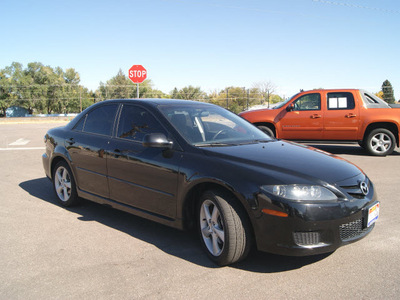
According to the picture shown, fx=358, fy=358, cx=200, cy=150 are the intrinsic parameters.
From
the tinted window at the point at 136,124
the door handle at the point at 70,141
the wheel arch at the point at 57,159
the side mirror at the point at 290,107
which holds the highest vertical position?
the side mirror at the point at 290,107

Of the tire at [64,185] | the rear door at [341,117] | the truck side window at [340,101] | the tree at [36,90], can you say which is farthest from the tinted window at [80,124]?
the tree at [36,90]

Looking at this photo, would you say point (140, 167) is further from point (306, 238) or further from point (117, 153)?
point (306, 238)

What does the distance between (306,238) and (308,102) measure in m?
7.86

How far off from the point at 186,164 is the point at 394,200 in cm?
353

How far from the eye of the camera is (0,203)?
5.38 metres

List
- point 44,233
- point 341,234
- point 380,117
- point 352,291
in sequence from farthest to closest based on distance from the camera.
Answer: point 380,117 < point 44,233 < point 341,234 < point 352,291

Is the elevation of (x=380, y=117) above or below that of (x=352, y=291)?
above

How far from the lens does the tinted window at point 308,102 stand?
1005cm

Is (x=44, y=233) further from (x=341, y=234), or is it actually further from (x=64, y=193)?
(x=341, y=234)

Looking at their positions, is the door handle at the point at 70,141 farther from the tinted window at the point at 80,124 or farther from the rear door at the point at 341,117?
the rear door at the point at 341,117

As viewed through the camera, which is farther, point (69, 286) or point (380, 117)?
point (380, 117)

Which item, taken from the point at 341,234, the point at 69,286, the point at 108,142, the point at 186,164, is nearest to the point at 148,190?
the point at 186,164

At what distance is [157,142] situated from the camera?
3.54m

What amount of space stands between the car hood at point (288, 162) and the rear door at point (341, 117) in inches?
251
